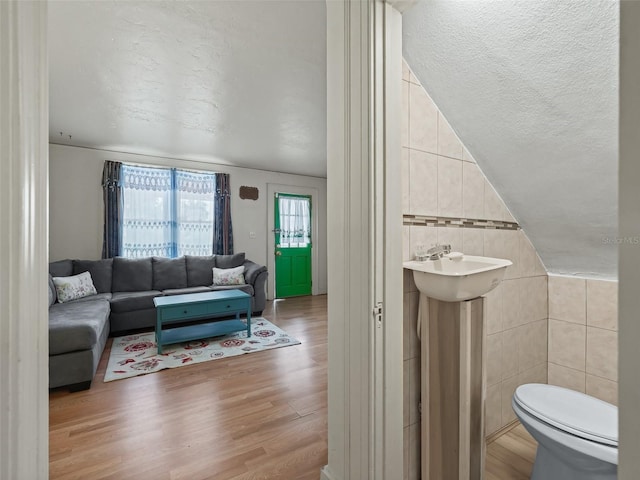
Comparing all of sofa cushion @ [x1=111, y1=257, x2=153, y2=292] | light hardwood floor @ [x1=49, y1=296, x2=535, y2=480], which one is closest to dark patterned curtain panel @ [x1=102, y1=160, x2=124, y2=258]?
sofa cushion @ [x1=111, y1=257, x2=153, y2=292]

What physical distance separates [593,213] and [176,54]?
2617 mm

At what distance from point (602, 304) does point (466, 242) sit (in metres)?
1.05

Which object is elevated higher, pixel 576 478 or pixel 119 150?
pixel 119 150

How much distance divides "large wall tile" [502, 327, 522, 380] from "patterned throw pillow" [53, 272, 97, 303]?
4046 millimetres

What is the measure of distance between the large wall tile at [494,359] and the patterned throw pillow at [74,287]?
13.0 ft

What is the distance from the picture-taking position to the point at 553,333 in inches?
77.8

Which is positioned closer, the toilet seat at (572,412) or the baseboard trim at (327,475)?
the toilet seat at (572,412)

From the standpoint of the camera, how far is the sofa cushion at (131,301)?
11.1 feet

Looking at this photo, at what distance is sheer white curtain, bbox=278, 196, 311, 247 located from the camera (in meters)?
5.62

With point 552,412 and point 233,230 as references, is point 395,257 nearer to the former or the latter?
point 552,412

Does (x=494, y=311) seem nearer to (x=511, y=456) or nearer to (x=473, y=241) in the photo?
(x=473, y=241)

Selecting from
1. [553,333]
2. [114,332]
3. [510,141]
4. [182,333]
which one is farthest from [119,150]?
[553,333]

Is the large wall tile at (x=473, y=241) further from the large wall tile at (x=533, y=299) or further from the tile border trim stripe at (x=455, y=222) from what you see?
the large wall tile at (x=533, y=299)

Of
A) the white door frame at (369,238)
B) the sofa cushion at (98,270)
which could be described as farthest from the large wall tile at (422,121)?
the sofa cushion at (98,270)
